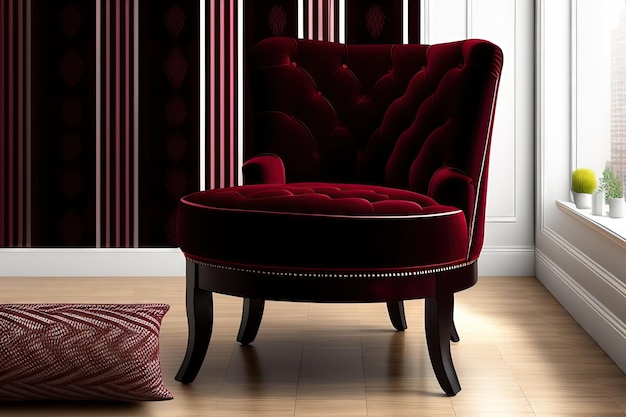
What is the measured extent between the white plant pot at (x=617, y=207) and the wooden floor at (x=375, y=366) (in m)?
0.38

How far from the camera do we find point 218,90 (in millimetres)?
3943

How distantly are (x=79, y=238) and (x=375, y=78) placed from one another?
1704 millimetres

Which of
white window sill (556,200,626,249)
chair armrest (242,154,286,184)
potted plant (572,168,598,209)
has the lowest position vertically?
white window sill (556,200,626,249)

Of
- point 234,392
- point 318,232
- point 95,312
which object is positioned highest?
point 318,232

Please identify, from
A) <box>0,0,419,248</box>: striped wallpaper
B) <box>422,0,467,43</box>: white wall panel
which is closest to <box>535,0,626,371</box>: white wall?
<box>422,0,467,43</box>: white wall panel

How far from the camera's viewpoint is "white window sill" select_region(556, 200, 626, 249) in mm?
2644

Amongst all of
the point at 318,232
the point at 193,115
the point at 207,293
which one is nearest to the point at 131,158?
the point at 193,115

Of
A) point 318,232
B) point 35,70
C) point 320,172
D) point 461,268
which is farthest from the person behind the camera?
point 35,70

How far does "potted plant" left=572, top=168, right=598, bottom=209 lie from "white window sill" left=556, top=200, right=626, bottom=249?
0.03 metres

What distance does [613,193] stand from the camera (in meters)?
3.04

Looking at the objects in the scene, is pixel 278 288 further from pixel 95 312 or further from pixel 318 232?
pixel 95 312

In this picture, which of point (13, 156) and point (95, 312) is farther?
point (13, 156)

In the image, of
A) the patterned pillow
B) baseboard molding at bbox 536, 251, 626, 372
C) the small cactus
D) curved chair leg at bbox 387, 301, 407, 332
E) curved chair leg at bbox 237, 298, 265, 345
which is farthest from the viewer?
the small cactus

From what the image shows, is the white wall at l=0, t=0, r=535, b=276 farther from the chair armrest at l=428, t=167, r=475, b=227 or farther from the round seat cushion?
the round seat cushion
